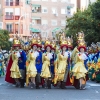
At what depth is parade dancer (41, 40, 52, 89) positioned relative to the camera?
22.2 metres

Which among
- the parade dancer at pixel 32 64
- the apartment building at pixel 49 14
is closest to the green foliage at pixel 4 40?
the apartment building at pixel 49 14

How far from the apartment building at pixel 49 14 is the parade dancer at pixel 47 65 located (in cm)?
9141

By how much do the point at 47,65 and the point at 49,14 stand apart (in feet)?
313

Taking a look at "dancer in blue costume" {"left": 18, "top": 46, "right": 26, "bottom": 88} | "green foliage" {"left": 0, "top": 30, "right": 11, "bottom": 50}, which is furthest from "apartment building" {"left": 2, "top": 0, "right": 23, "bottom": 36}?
"dancer in blue costume" {"left": 18, "top": 46, "right": 26, "bottom": 88}

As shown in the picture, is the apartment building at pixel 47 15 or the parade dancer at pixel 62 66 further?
the apartment building at pixel 47 15

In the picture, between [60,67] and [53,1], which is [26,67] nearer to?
[60,67]

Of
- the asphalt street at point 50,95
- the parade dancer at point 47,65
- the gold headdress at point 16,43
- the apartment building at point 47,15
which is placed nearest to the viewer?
the asphalt street at point 50,95

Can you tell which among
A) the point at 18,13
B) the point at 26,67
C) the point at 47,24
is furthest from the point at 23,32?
the point at 26,67

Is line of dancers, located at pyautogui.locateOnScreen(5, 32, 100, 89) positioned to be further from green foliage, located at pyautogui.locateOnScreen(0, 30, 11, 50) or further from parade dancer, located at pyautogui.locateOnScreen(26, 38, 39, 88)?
green foliage, located at pyautogui.locateOnScreen(0, 30, 11, 50)

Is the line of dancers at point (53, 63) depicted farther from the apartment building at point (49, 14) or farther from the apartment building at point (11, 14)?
the apartment building at point (49, 14)

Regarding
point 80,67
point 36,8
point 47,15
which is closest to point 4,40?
point 47,15

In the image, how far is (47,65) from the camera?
22.3m

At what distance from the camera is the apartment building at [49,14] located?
11619 centimetres

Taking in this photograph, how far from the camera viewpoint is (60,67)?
22234 millimetres
